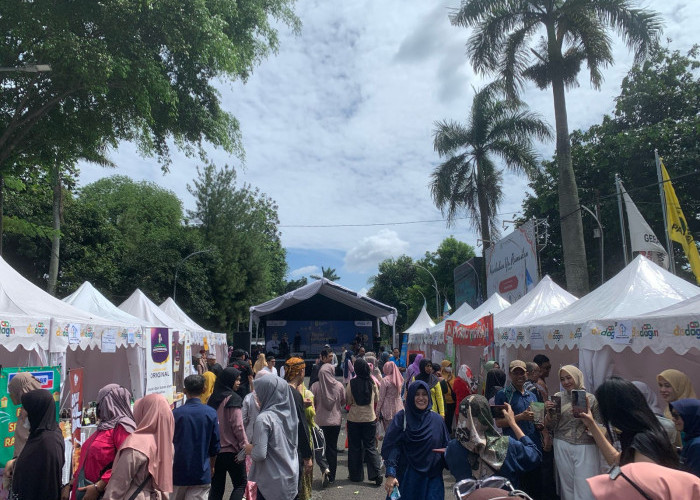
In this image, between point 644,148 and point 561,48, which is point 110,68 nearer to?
point 561,48

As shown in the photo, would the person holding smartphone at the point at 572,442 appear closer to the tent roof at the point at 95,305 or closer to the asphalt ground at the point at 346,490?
the asphalt ground at the point at 346,490

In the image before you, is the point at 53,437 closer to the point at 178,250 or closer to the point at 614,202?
the point at 614,202

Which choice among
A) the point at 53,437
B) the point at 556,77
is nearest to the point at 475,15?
the point at 556,77

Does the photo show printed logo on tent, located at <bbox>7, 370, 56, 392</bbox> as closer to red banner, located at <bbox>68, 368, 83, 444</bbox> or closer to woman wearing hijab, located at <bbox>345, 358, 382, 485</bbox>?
red banner, located at <bbox>68, 368, 83, 444</bbox>

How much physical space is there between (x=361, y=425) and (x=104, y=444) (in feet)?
14.7

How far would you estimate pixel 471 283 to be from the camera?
101ft

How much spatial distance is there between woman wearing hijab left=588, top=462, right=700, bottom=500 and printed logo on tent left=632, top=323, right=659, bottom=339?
182 inches

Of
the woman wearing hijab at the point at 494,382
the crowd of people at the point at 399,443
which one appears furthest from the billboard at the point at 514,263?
the crowd of people at the point at 399,443

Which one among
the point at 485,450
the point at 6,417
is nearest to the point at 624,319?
the point at 485,450

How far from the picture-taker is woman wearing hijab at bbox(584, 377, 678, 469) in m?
2.20

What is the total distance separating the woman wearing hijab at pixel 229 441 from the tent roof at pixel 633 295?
15.2ft

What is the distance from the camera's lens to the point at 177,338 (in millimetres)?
12203

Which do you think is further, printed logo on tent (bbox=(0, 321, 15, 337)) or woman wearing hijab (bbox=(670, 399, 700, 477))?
printed logo on tent (bbox=(0, 321, 15, 337))

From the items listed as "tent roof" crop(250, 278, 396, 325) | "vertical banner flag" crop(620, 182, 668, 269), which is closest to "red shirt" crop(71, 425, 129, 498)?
"vertical banner flag" crop(620, 182, 668, 269)
